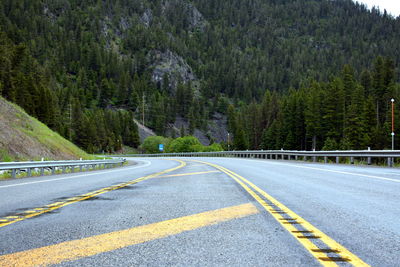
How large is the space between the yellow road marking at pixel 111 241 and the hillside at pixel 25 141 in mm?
19246

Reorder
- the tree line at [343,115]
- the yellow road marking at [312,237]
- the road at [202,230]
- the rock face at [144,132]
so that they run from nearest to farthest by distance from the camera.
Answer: the yellow road marking at [312,237] → the road at [202,230] → the tree line at [343,115] → the rock face at [144,132]

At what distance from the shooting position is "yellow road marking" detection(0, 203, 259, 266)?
3397 mm

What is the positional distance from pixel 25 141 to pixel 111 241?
79.0 ft

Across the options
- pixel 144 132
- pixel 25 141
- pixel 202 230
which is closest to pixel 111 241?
pixel 202 230

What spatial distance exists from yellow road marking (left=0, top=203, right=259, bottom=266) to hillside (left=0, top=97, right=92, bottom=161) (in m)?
19.2

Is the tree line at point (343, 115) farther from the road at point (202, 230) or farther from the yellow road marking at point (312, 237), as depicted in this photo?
the yellow road marking at point (312, 237)

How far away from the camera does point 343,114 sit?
66.1 metres

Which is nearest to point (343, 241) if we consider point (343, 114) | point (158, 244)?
point (158, 244)

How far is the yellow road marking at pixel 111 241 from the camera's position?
3.40 m

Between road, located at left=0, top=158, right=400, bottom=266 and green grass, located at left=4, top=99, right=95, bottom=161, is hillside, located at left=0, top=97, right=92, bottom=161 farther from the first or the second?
road, located at left=0, top=158, right=400, bottom=266

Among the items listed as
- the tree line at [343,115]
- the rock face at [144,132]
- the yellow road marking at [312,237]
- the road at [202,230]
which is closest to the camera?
the yellow road marking at [312,237]

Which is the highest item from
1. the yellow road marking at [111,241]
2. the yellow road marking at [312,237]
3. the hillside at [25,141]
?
the hillside at [25,141]

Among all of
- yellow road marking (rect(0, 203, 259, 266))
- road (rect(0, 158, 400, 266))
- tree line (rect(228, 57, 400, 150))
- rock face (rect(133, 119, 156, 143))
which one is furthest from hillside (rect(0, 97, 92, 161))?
rock face (rect(133, 119, 156, 143))

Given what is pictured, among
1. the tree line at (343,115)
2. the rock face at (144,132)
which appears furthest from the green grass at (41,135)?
the rock face at (144,132)
